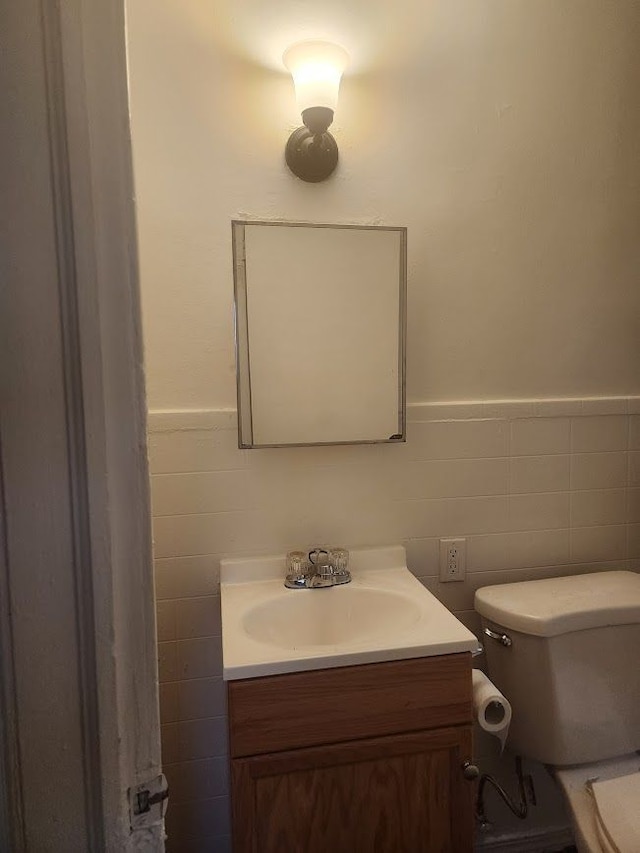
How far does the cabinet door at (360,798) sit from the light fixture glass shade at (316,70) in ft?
4.22

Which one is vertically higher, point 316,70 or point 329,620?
point 316,70

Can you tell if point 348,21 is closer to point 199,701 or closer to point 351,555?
point 351,555

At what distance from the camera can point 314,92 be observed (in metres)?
1.15

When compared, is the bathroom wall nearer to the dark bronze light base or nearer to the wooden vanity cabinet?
the dark bronze light base

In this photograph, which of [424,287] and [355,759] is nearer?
[355,759]

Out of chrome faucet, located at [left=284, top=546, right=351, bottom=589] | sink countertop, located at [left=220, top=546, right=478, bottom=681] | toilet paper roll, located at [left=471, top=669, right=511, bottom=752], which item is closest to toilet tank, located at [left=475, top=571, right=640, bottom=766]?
toilet paper roll, located at [left=471, top=669, right=511, bottom=752]

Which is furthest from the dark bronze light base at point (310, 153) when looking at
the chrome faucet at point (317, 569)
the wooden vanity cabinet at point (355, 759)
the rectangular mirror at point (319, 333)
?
the wooden vanity cabinet at point (355, 759)

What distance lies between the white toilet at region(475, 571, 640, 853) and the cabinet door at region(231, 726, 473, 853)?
27 centimetres

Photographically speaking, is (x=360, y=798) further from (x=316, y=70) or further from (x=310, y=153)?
(x=316, y=70)

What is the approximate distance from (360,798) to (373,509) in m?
0.59

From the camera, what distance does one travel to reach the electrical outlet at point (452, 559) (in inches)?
54.0

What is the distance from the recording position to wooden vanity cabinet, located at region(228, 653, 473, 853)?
3.08ft

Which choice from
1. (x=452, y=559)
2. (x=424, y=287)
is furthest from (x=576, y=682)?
(x=424, y=287)

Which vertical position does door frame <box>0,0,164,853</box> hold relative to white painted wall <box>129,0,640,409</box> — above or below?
below
